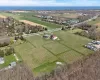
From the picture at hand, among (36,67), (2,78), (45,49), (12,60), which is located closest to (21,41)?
(45,49)

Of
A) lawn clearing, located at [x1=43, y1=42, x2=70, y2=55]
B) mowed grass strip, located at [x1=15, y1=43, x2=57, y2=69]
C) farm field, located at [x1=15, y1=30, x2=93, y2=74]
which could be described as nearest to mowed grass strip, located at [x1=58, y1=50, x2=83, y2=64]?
farm field, located at [x1=15, y1=30, x2=93, y2=74]

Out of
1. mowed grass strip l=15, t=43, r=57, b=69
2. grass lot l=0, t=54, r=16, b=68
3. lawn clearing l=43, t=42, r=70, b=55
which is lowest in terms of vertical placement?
grass lot l=0, t=54, r=16, b=68

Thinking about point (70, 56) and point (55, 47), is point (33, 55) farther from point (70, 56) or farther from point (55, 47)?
point (70, 56)

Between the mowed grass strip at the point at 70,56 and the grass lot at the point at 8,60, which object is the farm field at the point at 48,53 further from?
the grass lot at the point at 8,60

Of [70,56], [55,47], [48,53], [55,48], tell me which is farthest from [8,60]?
[70,56]

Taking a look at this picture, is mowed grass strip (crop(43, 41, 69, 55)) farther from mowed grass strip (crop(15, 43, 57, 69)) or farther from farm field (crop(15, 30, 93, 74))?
mowed grass strip (crop(15, 43, 57, 69))

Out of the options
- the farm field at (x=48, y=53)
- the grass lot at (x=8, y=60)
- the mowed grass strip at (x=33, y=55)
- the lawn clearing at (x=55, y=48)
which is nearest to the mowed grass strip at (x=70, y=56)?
the farm field at (x=48, y=53)

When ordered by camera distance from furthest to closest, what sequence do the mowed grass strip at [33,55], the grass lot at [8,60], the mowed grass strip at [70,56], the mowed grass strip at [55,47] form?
the mowed grass strip at [55,47] < the mowed grass strip at [70,56] < the mowed grass strip at [33,55] < the grass lot at [8,60]

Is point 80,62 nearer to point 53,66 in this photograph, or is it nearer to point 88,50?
point 53,66

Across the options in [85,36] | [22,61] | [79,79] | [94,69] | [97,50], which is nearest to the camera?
[79,79]
